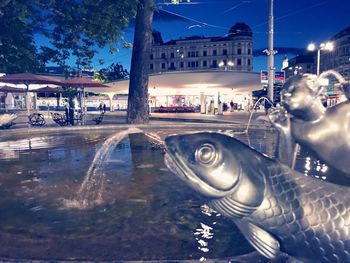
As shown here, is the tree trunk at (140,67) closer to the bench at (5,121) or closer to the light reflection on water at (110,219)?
the bench at (5,121)

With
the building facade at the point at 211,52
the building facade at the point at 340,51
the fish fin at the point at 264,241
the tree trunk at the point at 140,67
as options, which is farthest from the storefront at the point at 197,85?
the building facade at the point at 340,51

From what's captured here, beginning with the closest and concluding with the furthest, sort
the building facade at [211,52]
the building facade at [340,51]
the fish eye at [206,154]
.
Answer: the fish eye at [206,154] < the building facade at [340,51] < the building facade at [211,52]

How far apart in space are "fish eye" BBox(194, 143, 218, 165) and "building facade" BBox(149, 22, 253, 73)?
9044cm

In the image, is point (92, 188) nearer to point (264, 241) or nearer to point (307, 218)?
point (264, 241)

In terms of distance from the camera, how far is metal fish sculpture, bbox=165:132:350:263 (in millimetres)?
2078

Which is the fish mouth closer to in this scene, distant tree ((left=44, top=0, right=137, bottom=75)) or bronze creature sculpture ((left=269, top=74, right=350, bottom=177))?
bronze creature sculpture ((left=269, top=74, right=350, bottom=177))

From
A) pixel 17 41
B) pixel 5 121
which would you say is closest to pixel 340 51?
pixel 17 41

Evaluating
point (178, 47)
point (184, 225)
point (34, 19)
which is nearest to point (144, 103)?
point (34, 19)

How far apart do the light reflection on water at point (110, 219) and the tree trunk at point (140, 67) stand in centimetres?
1165

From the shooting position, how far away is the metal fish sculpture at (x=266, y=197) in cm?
208

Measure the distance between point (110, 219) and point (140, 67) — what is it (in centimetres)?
1622

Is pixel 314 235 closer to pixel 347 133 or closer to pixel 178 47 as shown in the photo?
pixel 347 133

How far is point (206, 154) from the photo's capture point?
207cm

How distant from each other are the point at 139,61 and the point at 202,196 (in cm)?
1834
